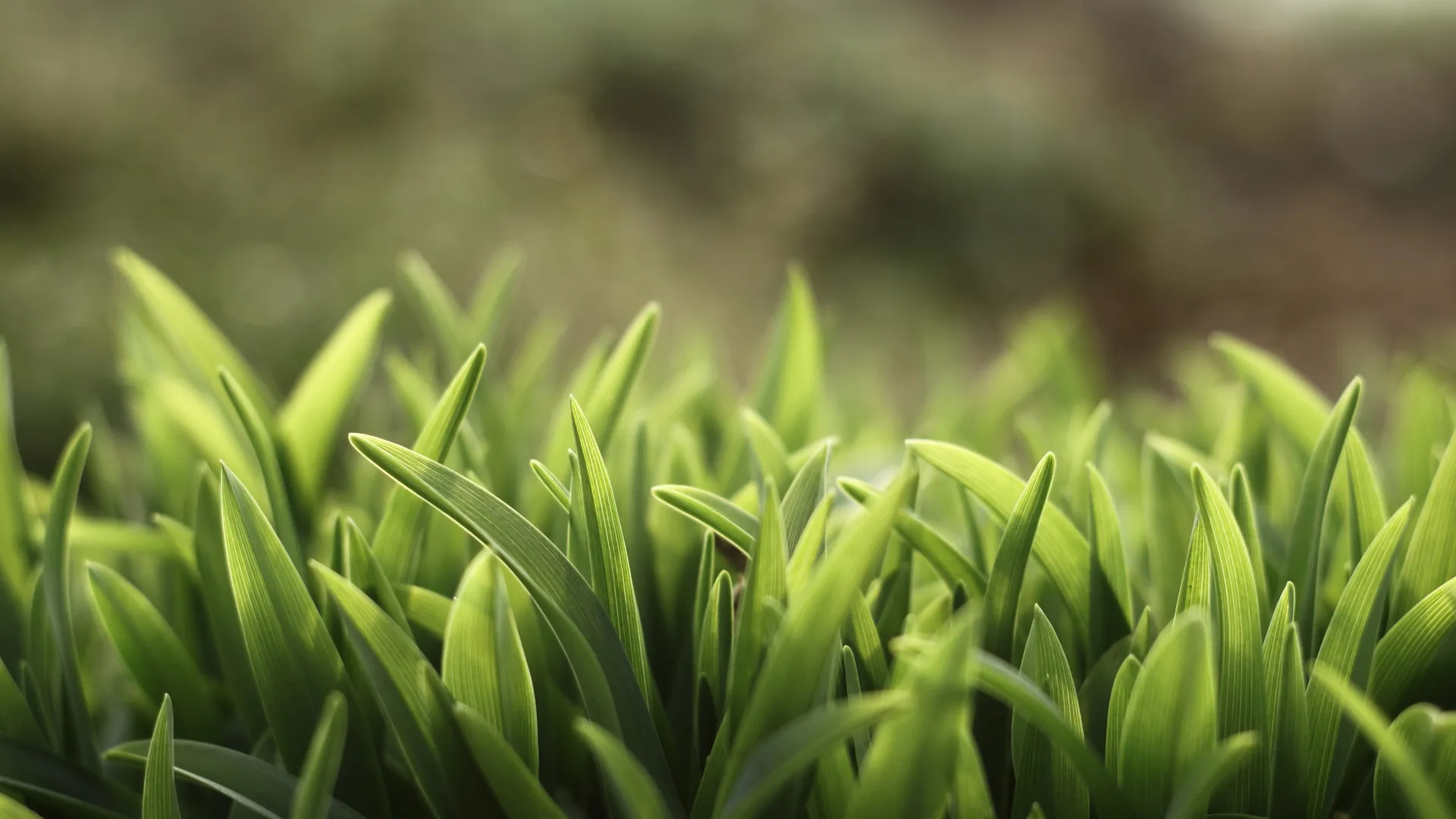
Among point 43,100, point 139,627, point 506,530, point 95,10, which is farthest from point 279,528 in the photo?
point 95,10

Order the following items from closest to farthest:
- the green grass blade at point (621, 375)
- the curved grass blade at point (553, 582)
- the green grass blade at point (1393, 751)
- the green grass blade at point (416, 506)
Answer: the green grass blade at point (1393, 751) < the curved grass blade at point (553, 582) < the green grass blade at point (416, 506) < the green grass blade at point (621, 375)

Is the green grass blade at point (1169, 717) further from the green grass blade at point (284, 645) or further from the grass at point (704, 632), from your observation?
the green grass blade at point (284, 645)

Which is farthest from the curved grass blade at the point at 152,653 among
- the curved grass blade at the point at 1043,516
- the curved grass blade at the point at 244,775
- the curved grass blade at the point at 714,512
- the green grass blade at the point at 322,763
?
the curved grass blade at the point at 1043,516

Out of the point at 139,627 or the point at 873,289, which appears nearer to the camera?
the point at 139,627

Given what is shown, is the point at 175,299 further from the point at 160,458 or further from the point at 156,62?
the point at 156,62

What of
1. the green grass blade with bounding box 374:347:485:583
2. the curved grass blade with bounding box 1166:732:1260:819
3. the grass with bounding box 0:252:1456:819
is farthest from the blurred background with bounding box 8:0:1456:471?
the curved grass blade with bounding box 1166:732:1260:819

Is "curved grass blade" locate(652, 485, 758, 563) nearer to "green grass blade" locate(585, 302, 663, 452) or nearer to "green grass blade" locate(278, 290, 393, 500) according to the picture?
"green grass blade" locate(585, 302, 663, 452)
